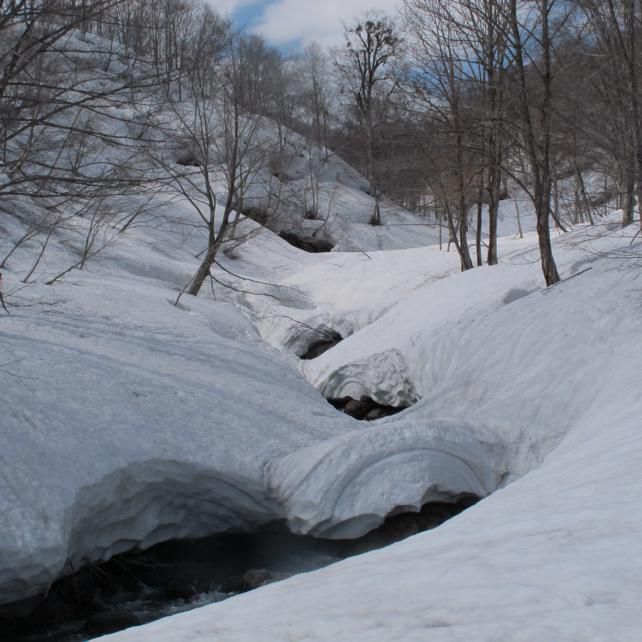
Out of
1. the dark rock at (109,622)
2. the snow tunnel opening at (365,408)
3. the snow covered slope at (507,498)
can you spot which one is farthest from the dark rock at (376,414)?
the dark rock at (109,622)

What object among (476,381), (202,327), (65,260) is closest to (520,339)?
(476,381)

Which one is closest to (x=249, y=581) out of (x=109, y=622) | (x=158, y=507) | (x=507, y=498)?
(x=158, y=507)

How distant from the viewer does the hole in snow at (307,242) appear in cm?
3250

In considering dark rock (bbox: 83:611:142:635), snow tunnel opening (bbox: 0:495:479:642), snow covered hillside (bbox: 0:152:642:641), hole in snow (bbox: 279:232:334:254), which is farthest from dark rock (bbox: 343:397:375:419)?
hole in snow (bbox: 279:232:334:254)

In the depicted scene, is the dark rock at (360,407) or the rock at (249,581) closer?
the rock at (249,581)

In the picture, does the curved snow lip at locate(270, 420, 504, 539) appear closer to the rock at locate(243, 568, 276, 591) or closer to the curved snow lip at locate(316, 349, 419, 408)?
the rock at locate(243, 568, 276, 591)

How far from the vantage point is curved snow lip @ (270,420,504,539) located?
295 inches

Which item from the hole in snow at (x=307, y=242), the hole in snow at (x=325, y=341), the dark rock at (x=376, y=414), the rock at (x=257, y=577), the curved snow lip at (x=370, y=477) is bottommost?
the rock at (x=257, y=577)

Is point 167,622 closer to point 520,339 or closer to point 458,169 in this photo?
point 520,339

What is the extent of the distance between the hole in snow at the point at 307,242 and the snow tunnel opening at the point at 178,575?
24.8 meters

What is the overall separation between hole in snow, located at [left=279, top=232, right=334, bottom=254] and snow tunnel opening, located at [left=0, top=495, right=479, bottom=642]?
A: 24811 mm

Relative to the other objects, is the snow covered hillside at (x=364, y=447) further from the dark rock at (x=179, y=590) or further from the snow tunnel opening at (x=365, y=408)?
the dark rock at (x=179, y=590)

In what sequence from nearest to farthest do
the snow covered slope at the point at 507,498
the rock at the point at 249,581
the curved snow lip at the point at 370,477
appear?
the snow covered slope at the point at 507,498 < the rock at the point at 249,581 < the curved snow lip at the point at 370,477

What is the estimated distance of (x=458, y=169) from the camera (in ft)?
59.6
